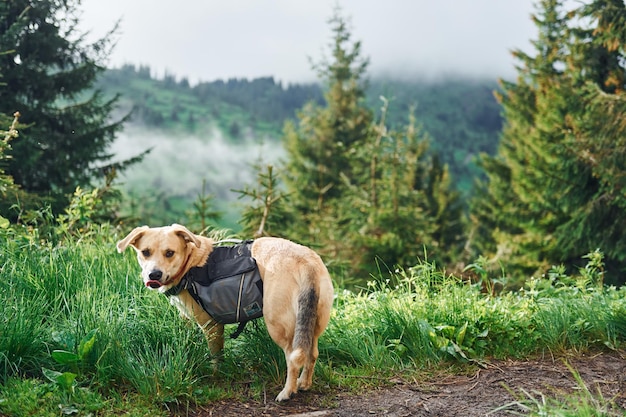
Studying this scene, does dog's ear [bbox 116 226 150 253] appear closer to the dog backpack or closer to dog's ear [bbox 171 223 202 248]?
dog's ear [bbox 171 223 202 248]

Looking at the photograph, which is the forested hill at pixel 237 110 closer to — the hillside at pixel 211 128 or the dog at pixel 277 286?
the hillside at pixel 211 128

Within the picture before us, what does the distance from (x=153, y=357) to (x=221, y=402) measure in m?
0.59

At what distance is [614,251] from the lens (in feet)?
45.2

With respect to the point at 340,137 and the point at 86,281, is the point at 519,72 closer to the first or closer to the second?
the point at 340,137

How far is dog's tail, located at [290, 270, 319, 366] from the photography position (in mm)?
3695

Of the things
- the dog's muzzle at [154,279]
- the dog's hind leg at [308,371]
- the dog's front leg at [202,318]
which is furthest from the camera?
the dog's front leg at [202,318]

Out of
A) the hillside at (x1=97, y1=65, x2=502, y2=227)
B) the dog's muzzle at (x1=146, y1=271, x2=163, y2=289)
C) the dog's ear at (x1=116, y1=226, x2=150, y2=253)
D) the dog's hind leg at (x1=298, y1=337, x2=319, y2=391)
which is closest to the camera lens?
the dog's hind leg at (x1=298, y1=337, x2=319, y2=391)

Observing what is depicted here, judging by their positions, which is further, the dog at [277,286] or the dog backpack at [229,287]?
the dog backpack at [229,287]

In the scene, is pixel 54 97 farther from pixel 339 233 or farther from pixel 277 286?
pixel 277 286

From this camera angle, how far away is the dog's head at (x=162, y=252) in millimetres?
4117

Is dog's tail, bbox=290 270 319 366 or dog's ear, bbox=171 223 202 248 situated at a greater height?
dog's ear, bbox=171 223 202 248

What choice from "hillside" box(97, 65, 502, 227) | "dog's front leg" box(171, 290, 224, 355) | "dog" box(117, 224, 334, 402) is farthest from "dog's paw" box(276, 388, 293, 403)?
"hillside" box(97, 65, 502, 227)

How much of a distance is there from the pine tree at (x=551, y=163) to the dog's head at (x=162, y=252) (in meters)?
10.3

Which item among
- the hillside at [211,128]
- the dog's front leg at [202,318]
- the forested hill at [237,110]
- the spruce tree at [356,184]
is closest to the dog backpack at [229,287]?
the dog's front leg at [202,318]
